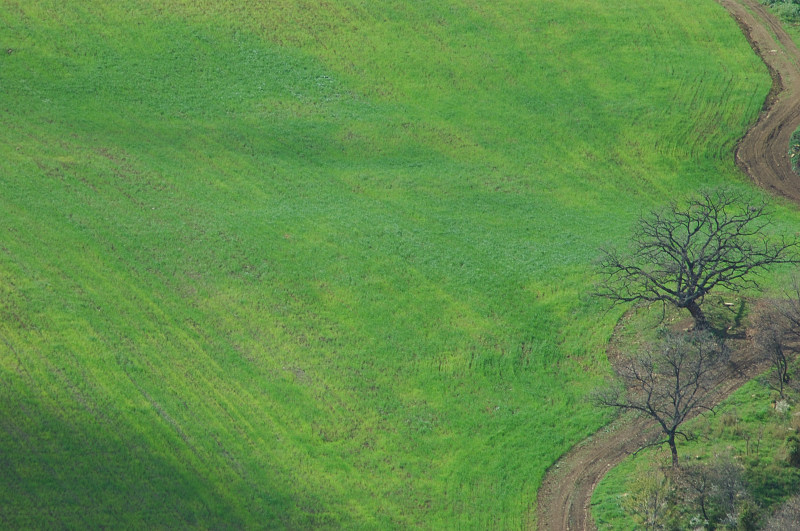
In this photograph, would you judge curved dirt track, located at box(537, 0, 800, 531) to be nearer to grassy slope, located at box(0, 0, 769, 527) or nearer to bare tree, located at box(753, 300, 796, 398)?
bare tree, located at box(753, 300, 796, 398)

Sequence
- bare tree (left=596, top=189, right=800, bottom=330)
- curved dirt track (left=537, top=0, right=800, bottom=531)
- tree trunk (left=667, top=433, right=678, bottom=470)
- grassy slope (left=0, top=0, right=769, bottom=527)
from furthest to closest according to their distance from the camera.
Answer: bare tree (left=596, top=189, right=800, bottom=330) < grassy slope (left=0, top=0, right=769, bottom=527) < curved dirt track (left=537, top=0, right=800, bottom=531) < tree trunk (left=667, top=433, right=678, bottom=470)

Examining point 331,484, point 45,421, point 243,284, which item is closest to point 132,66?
point 243,284

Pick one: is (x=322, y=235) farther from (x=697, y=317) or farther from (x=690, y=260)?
(x=697, y=317)

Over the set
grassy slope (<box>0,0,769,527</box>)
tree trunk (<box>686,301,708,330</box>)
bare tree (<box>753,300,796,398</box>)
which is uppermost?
bare tree (<box>753,300,796,398</box>)

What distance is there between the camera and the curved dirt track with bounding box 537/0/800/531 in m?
42.9

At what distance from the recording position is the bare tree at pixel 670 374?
4656 cm

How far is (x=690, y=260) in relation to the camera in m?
53.1

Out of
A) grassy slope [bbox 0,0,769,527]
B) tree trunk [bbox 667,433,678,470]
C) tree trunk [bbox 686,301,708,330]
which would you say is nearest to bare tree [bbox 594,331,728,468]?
tree trunk [bbox 686,301,708,330]

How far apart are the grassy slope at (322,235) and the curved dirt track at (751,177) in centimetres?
127

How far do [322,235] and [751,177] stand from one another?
122ft

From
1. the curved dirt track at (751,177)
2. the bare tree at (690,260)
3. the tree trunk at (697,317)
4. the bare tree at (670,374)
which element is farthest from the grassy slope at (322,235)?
the tree trunk at (697,317)

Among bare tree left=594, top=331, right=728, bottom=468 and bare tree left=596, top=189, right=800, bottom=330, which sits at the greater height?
bare tree left=596, top=189, right=800, bottom=330

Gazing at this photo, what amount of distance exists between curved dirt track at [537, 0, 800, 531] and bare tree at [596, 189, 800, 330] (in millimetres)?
5297

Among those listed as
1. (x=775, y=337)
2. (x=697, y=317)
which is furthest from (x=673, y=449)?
(x=697, y=317)
